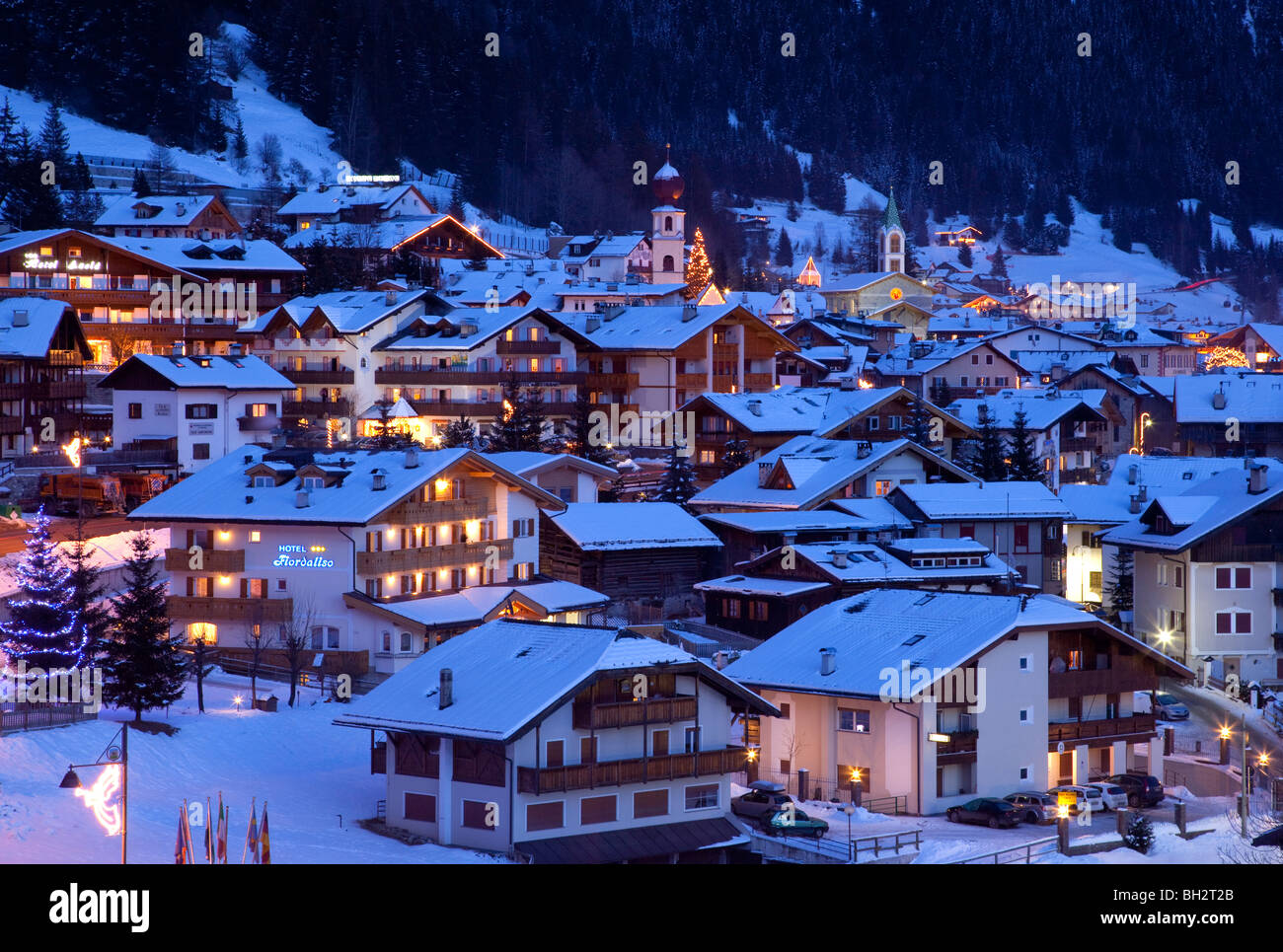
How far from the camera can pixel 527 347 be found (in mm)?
72375

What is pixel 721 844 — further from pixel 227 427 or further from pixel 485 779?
pixel 227 427

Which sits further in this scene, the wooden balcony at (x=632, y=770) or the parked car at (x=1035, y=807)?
the parked car at (x=1035, y=807)

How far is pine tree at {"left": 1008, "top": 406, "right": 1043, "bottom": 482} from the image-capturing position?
65.0 m

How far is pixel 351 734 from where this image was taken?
38.0 meters

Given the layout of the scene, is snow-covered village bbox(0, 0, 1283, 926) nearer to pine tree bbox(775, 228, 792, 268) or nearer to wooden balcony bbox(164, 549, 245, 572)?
wooden balcony bbox(164, 549, 245, 572)

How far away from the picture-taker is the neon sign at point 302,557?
45125 mm

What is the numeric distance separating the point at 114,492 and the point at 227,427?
21.9ft

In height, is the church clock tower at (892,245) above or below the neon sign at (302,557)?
above

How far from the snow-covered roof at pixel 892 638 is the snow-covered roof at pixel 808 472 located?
15.2 metres

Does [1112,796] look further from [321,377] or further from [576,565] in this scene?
[321,377]

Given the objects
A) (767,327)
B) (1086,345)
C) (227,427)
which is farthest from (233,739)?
(1086,345)

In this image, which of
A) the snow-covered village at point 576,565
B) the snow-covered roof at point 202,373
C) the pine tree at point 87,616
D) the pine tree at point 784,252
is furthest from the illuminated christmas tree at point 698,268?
the pine tree at point 784,252

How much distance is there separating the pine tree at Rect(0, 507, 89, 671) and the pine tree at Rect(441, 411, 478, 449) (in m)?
23.8

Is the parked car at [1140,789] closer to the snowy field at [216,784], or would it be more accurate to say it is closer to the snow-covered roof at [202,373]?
the snowy field at [216,784]
